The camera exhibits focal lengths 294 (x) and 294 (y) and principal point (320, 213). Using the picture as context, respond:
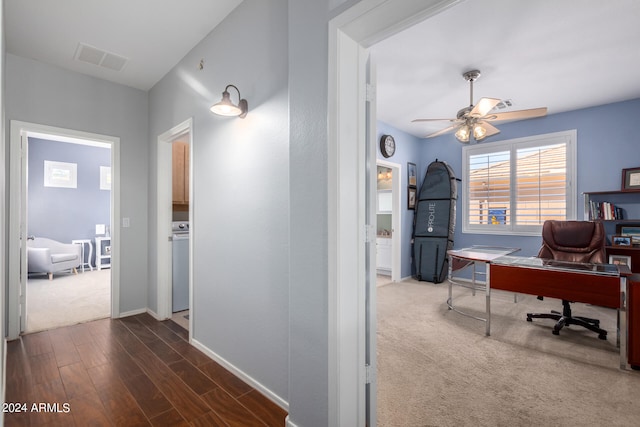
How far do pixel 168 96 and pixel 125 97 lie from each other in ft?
2.52

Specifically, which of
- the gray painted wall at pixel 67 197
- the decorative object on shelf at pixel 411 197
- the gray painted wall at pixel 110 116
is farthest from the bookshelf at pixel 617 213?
the gray painted wall at pixel 67 197

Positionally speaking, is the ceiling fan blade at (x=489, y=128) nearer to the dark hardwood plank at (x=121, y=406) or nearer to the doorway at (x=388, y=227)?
the doorway at (x=388, y=227)

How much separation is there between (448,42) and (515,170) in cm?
309

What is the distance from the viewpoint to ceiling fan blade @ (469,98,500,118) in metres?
2.84

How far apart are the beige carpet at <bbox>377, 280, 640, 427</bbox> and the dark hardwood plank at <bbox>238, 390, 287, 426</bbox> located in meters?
0.61

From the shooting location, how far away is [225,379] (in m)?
2.20

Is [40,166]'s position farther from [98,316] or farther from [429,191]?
[429,191]

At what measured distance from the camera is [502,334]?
2.98m

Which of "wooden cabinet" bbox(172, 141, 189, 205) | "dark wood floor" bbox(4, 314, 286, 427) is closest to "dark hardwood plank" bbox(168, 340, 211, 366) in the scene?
"dark wood floor" bbox(4, 314, 286, 427)

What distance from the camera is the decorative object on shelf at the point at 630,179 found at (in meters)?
3.80

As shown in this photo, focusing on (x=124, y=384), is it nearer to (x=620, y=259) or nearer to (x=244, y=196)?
(x=244, y=196)

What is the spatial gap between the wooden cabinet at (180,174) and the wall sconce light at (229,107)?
2.35 metres

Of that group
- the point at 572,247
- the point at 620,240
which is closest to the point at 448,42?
the point at 572,247

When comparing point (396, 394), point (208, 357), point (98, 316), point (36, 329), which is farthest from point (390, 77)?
point (36, 329)
